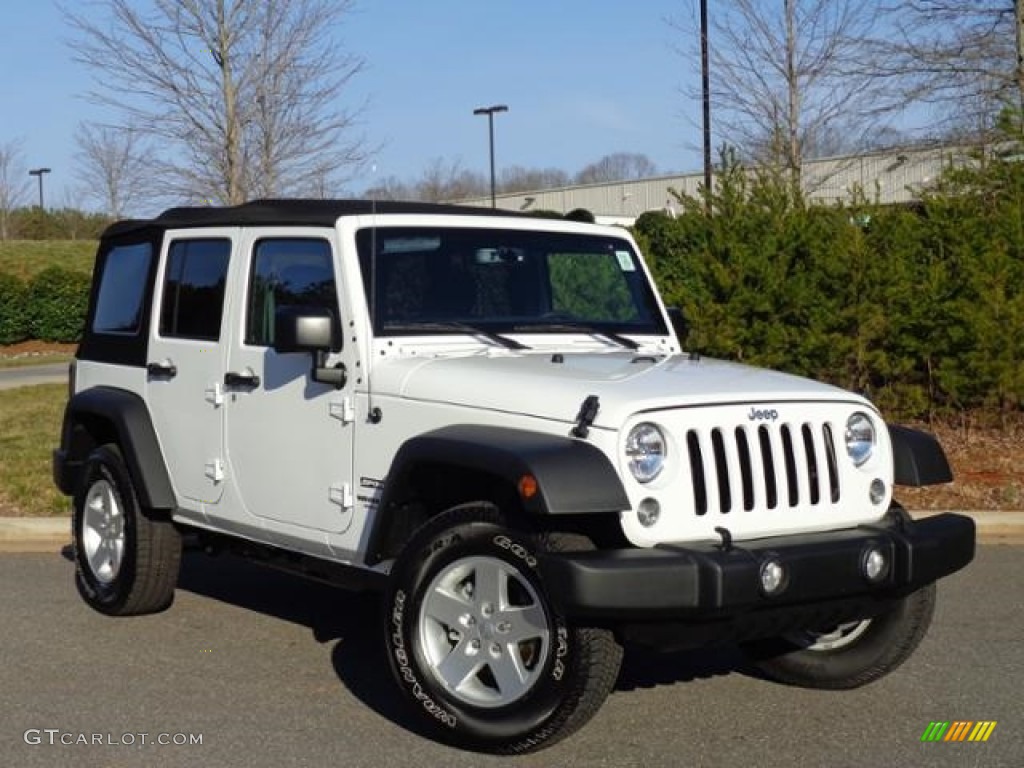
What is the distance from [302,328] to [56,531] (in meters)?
4.76

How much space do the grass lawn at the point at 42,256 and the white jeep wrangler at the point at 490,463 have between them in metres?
36.6

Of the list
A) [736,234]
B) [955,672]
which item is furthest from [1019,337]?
[955,672]

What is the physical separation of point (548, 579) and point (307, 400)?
5.54 ft

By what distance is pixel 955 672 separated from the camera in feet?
19.4

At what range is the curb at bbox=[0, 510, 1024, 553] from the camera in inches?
359

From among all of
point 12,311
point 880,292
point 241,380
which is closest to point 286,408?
point 241,380

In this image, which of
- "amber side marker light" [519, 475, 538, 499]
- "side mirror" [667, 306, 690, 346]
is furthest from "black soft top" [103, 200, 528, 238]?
"amber side marker light" [519, 475, 538, 499]

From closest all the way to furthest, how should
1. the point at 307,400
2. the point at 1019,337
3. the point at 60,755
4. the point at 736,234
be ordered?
the point at 60,755, the point at 307,400, the point at 1019,337, the point at 736,234

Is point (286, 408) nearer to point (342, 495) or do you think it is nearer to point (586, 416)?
point (342, 495)

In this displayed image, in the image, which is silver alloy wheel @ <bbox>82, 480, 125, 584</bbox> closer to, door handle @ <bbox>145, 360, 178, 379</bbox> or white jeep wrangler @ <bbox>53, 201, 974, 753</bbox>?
white jeep wrangler @ <bbox>53, 201, 974, 753</bbox>

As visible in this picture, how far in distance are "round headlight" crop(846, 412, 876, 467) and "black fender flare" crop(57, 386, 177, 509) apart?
3189 millimetres

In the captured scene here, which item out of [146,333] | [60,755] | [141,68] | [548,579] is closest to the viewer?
[548,579]

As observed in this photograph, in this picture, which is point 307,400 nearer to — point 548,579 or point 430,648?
point 430,648

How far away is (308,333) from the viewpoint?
5.29 metres
